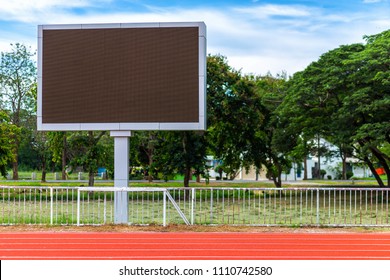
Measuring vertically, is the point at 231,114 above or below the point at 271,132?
above

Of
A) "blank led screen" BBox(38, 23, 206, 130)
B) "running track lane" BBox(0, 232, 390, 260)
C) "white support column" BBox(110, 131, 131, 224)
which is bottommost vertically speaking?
"running track lane" BBox(0, 232, 390, 260)

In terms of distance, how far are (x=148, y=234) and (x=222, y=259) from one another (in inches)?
151

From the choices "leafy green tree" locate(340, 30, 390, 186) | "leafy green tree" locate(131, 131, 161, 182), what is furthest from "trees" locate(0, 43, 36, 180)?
"leafy green tree" locate(340, 30, 390, 186)

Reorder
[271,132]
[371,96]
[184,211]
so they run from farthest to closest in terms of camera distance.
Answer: [271,132] < [371,96] < [184,211]

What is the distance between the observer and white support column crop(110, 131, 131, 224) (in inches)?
605

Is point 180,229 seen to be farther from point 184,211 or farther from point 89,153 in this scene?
point 89,153

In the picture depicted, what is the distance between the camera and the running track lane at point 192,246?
1093 cm

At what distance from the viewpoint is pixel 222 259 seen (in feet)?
34.2

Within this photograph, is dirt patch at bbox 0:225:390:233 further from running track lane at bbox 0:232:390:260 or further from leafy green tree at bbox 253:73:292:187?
leafy green tree at bbox 253:73:292:187

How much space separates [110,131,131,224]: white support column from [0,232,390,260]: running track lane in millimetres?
1417

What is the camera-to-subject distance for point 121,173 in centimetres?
1579

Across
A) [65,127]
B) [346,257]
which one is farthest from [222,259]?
[65,127]

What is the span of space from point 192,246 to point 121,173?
448 cm

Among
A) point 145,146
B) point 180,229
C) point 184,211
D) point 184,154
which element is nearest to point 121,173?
point 180,229
